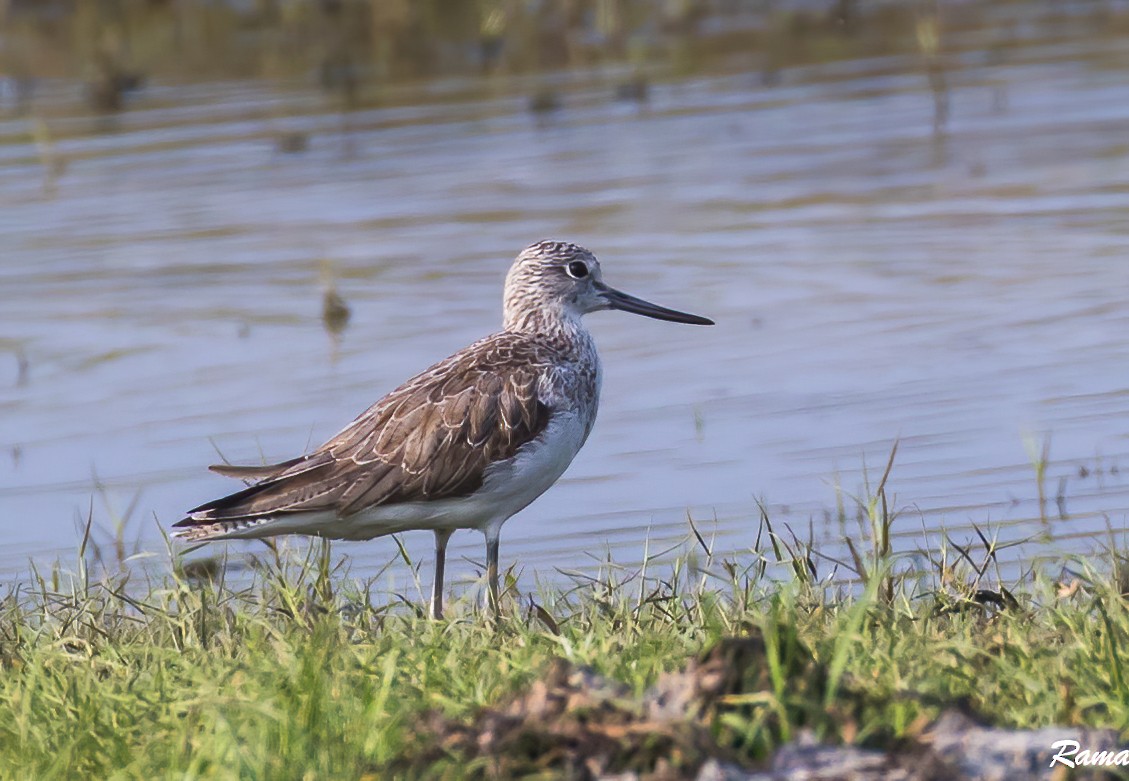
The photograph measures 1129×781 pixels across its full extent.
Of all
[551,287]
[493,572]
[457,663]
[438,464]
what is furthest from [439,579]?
[457,663]

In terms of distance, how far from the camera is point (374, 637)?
5059 millimetres


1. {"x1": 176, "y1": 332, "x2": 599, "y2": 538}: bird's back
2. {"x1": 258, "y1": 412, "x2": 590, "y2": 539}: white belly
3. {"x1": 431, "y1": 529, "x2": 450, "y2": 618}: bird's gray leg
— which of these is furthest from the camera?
{"x1": 258, "y1": 412, "x2": 590, "y2": 539}: white belly

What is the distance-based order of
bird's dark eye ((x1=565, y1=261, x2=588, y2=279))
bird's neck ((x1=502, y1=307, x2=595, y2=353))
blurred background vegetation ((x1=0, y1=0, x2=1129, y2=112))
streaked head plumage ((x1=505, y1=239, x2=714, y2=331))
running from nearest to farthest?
1. bird's neck ((x1=502, y1=307, x2=595, y2=353))
2. streaked head plumage ((x1=505, y1=239, x2=714, y2=331))
3. bird's dark eye ((x1=565, y1=261, x2=588, y2=279))
4. blurred background vegetation ((x1=0, y1=0, x2=1129, y2=112))

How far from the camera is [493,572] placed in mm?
5910

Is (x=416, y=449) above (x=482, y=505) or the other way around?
above

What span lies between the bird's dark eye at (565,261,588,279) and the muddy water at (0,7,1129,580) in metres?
0.93

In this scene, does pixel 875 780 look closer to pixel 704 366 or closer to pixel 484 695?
pixel 484 695

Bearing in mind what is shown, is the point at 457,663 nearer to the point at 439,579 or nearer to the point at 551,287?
the point at 439,579

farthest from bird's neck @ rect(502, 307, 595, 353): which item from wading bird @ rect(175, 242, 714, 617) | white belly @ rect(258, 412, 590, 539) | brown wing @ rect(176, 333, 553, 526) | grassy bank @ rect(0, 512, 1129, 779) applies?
grassy bank @ rect(0, 512, 1129, 779)

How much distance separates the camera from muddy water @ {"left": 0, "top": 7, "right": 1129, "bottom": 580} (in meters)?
7.64

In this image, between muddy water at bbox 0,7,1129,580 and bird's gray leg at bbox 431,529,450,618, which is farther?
muddy water at bbox 0,7,1129,580

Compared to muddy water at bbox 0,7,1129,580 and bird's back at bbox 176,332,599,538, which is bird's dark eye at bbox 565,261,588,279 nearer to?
bird's back at bbox 176,332,599,538

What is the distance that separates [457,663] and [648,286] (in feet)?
19.7

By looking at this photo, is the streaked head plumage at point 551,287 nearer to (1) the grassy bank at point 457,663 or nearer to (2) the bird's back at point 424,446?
(2) the bird's back at point 424,446
